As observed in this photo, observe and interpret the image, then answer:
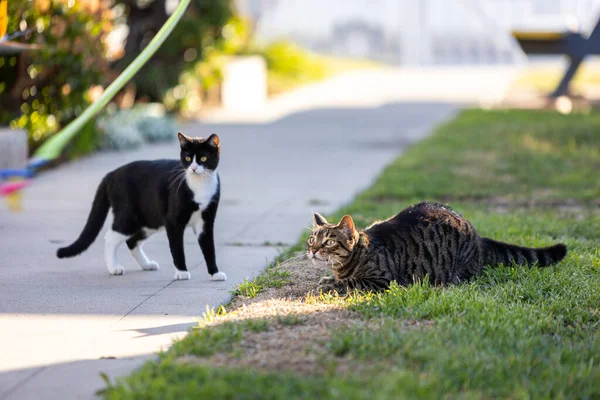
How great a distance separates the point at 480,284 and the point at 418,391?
7.49ft

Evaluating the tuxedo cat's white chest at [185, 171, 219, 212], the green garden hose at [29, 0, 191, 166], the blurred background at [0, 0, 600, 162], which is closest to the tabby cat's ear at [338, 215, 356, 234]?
the tuxedo cat's white chest at [185, 171, 219, 212]

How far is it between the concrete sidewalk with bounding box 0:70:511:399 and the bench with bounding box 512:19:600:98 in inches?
137

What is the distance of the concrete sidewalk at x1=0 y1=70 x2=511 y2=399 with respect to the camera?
4.70 metres

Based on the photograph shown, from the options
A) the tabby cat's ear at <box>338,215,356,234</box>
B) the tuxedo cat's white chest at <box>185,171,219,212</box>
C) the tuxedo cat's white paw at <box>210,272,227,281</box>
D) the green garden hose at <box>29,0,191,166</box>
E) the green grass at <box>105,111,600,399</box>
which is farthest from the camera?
the tuxedo cat's white paw at <box>210,272,227,281</box>

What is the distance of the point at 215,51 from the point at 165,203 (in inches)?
487

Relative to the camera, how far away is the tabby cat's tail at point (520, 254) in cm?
643

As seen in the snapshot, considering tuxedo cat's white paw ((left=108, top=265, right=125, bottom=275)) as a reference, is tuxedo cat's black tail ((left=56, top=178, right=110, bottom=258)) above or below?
above

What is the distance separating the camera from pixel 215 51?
18234 mm

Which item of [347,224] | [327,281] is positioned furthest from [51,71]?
[347,224]

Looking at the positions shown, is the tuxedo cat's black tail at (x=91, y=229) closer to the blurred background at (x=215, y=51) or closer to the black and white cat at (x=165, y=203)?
the black and white cat at (x=165, y=203)

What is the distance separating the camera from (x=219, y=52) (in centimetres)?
1847

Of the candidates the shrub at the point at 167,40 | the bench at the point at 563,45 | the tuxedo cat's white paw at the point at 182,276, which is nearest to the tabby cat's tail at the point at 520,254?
the tuxedo cat's white paw at the point at 182,276

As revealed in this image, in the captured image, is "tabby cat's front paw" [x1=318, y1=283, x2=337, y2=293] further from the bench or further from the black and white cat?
the bench

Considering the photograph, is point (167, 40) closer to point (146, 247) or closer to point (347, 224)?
point (146, 247)
